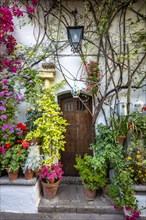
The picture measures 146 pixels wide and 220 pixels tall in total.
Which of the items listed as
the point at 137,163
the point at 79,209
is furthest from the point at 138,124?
the point at 79,209

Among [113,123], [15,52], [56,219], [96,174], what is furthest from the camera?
[15,52]

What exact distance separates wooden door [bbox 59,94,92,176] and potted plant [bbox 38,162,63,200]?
789mm

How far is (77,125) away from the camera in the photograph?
350cm

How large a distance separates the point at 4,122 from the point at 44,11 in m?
2.58

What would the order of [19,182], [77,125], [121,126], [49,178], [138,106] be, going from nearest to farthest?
[19,182]
[49,178]
[121,126]
[138,106]
[77,125]

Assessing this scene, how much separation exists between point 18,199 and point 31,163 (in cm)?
66

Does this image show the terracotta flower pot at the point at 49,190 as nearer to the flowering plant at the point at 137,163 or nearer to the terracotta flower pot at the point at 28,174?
the terracotta flower pot at the point at 28,174

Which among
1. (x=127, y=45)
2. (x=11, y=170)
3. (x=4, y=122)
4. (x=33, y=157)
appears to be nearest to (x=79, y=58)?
(x=127, y=45)

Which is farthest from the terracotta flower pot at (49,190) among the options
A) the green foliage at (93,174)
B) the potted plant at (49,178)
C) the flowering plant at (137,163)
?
the flowering plant at (137,163)

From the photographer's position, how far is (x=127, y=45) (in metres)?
3.26

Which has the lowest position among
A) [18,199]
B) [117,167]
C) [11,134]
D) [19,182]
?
[18,199]

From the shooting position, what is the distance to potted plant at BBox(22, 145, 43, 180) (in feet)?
8.50

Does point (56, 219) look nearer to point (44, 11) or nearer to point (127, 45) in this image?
point (127, 45)

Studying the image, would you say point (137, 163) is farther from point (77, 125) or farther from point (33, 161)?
point (33, 161)
